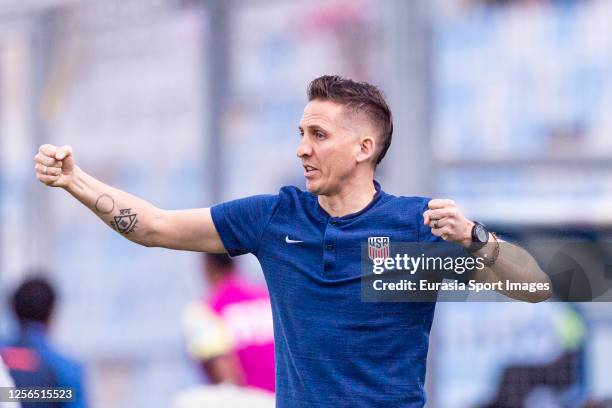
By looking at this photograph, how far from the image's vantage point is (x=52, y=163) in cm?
391

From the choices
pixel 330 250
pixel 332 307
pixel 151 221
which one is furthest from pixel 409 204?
pixel 151 221

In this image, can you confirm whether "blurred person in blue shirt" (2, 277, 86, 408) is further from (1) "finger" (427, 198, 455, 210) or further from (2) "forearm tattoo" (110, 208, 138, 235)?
(1) "finger" (427, 198, 455, 210)

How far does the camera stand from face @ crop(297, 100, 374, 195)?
3.97 meters

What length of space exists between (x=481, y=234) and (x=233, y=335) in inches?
127

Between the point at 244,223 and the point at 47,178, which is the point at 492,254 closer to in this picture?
the point at 244,223

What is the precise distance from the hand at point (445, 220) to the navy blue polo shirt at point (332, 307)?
0.23 meters

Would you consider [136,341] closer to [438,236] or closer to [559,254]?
[559,254]

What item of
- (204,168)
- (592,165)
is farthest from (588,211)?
(204,168)

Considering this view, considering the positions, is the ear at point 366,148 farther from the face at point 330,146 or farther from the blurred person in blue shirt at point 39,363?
the blurred person in blue shirt at point 39,363

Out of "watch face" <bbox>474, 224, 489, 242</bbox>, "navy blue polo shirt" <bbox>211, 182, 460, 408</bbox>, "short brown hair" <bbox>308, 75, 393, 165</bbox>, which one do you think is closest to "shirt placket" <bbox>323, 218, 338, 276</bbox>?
"navy blue polo shirt" <bbox>211, 182, 460, 408</bbox>

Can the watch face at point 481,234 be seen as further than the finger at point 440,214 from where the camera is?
Yes

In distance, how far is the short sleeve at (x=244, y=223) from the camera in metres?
4.05

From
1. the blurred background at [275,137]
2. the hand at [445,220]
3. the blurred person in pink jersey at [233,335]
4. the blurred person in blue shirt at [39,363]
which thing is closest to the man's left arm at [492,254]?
the hand at [445,220]

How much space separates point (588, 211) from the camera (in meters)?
6.93
